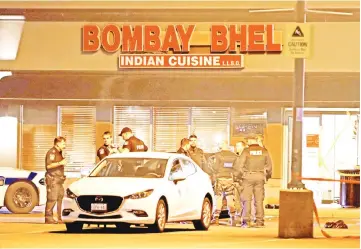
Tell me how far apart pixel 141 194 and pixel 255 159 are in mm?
3152

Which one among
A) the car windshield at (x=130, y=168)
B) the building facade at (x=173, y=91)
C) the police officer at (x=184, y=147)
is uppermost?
the building facade at (x=173, y=91)

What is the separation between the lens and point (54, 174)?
22.8 meters

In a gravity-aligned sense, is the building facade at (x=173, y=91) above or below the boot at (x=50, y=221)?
above

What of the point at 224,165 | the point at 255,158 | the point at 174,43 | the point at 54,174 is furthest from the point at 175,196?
the point at 174,43

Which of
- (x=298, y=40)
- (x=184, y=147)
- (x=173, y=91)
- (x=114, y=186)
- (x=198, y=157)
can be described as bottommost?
(x=114, y=186)

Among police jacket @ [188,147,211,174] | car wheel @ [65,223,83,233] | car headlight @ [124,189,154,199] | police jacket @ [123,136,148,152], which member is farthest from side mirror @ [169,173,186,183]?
police jacket @ [188,147,211,174]

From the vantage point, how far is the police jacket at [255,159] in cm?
2166

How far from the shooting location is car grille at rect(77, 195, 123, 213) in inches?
768

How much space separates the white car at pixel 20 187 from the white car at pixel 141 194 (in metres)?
4.37

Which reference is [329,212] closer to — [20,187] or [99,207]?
[20,187]

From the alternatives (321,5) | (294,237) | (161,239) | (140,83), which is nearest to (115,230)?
(161,239)

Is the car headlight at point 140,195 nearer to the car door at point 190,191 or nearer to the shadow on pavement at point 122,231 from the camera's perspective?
the shadow on pavement at point 122,231

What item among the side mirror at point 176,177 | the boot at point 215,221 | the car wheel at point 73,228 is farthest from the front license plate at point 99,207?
the boot at point 215,221

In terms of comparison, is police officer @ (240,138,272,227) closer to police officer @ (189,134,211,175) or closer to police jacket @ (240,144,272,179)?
police jacket @ (240,144,272,179)
